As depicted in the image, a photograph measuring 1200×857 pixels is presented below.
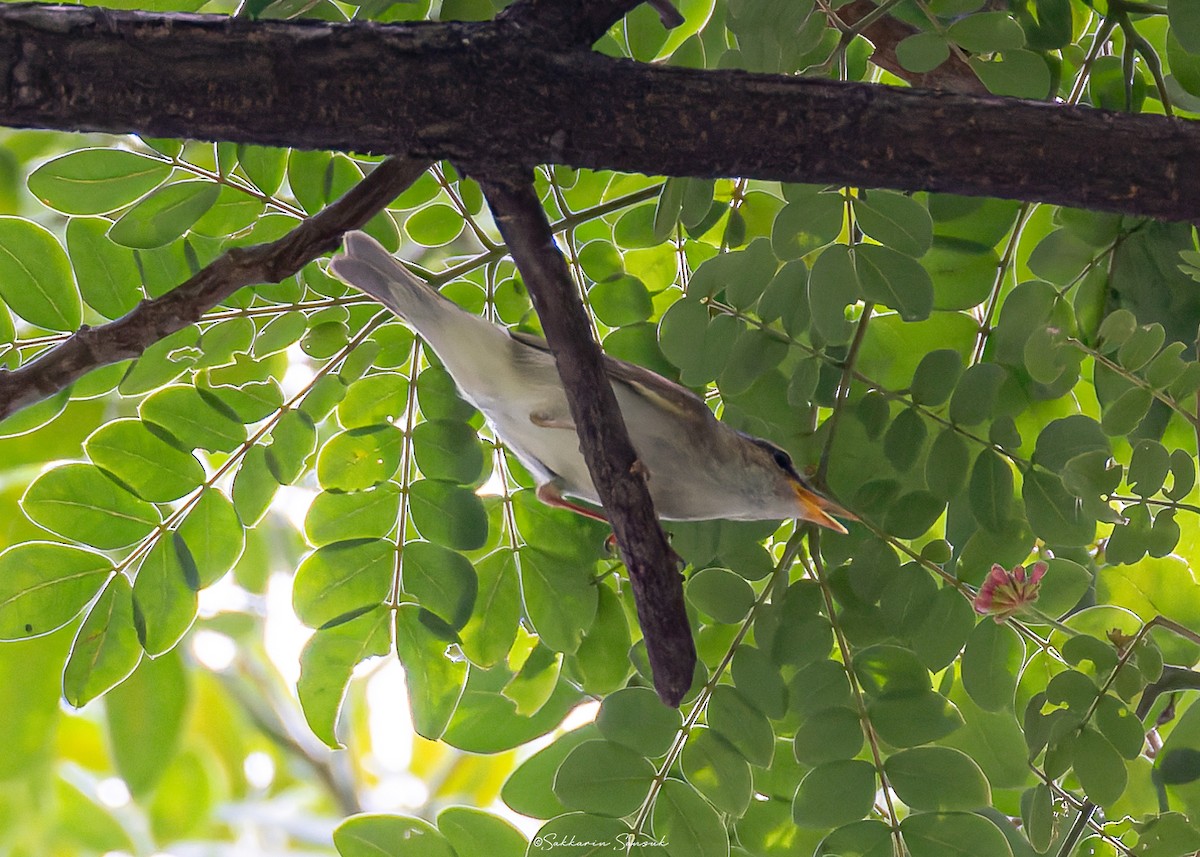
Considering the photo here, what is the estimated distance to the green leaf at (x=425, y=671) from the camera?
182cm

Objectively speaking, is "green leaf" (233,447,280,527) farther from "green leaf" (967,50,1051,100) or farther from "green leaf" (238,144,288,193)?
"green leaf" (967,50,1051,100)

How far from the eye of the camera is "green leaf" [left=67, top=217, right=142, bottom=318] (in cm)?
185

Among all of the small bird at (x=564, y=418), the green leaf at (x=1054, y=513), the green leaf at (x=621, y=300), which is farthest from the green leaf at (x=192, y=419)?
the green leaf at (x=1054, y=513)

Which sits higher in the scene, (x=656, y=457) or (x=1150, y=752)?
(x=656, y=457)

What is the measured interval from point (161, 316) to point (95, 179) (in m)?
0.39

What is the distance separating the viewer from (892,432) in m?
1.74

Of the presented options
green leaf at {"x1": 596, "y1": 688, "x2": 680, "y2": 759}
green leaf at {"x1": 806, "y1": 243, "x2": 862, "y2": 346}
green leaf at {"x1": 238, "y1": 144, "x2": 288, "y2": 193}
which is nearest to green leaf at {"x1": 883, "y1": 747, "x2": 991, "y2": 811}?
green leaf at {"x1": 596, "y1": 688, "x2": 680, "y2": 759}

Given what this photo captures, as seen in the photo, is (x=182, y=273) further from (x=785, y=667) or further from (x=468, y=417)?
(x=785, y=667)

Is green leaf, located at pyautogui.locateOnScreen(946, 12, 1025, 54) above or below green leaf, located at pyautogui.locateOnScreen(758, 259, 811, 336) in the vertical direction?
above

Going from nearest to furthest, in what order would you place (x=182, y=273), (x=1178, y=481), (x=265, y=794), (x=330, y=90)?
1. (x=330, y=90)
2. (x=1178, y=481)
3. (x=182, y=273)
4. (x=265, y=794)

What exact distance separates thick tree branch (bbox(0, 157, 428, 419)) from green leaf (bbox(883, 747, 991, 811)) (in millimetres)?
1187

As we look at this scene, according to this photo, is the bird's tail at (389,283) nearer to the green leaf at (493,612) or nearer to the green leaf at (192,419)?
the green leaf at (192,419)

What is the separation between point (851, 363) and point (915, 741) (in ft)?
2.03

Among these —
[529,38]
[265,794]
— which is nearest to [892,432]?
[529,38]
